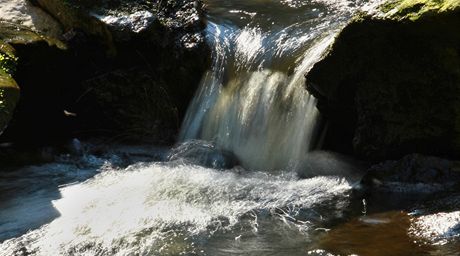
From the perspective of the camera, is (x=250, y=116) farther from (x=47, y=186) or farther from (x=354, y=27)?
(x=47, y=186)

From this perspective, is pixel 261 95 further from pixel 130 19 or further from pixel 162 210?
pixel 162 210

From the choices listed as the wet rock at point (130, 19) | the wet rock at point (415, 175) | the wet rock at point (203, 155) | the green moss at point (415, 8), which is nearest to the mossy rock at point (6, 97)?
the wet rock at point (130, 19)

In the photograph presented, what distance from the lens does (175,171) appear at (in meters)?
6.94

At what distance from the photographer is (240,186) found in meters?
6.33

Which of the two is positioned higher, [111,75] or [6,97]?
[111,75]

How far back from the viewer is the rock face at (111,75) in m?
8.39

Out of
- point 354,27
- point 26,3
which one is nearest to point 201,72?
point 354,27

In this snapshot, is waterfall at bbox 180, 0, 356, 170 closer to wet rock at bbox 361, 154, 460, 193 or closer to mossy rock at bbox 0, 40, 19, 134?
wet rock at bbox 361, 154, 460, 193

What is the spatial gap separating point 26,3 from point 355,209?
683cm

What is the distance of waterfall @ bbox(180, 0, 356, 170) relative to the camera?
7242mm

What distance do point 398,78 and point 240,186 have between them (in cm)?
208

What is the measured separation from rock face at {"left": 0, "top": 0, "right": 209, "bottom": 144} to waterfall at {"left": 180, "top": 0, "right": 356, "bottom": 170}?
0.33m

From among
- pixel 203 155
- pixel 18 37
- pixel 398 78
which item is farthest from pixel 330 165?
pixel 18 37

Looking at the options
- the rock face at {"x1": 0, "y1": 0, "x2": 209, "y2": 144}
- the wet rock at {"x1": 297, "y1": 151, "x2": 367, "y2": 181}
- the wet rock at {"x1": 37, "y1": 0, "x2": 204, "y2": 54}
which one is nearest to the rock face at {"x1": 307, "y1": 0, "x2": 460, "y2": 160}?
the wet rock at {"x1": 297, "y1": 151, "x2": 367, "y2": 181}
